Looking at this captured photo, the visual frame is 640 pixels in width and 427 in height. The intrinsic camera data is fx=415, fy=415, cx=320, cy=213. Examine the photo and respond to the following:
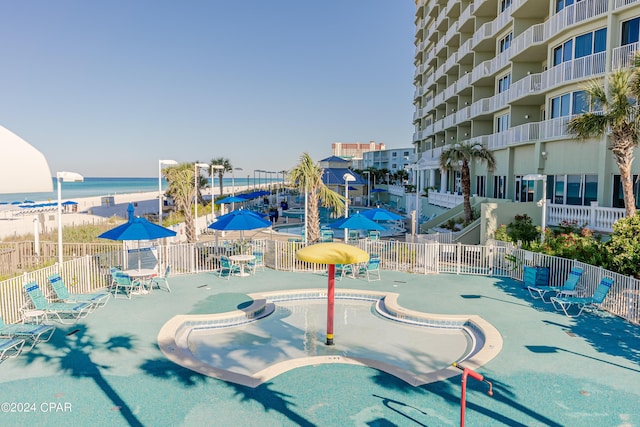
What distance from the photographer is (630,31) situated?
18.7 m

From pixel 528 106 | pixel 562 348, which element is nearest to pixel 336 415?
pixel 562 348

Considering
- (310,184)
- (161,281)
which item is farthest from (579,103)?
(161,281)

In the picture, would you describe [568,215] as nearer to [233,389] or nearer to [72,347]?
[233,389]

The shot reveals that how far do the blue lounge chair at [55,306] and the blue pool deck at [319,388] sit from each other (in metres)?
0.43

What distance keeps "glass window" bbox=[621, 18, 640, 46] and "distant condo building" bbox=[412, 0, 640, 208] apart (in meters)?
0.04

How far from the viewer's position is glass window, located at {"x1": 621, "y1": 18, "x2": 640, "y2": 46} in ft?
60.4

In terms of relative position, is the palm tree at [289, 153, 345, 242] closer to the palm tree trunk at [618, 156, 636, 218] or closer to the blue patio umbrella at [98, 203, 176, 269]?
the blue patio umbrella at [98, 203, 176, 269]

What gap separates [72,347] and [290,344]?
15.7 ft

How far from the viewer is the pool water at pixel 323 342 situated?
9.21 metres

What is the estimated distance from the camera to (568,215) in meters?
19.3

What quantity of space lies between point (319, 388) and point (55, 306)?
7.43 metres

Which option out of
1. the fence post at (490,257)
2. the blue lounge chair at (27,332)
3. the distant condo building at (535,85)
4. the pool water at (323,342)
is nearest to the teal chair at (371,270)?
the pool water at (323,342)

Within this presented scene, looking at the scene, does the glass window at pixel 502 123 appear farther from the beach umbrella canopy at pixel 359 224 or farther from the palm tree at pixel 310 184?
the palm tree at pixel 310 184

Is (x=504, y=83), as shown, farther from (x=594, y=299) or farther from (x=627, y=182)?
(x=594, y=299)
